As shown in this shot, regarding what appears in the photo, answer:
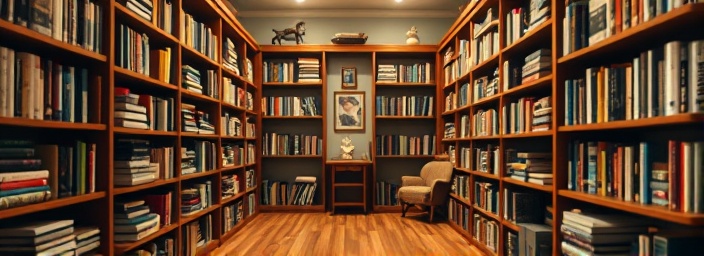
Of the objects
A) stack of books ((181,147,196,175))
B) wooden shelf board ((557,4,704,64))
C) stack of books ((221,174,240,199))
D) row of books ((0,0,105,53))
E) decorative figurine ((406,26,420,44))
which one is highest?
decorative figurine ((406,26,420,44))

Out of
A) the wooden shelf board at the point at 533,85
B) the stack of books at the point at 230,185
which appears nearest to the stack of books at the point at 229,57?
the stack of books at the point at 230,185

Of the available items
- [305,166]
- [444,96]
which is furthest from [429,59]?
[305,166]

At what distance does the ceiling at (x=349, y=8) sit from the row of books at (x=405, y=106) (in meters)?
1.35

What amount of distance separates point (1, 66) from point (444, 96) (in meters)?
4.82

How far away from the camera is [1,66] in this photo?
1518 millimetres

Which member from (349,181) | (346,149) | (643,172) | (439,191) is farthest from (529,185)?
(349,181)

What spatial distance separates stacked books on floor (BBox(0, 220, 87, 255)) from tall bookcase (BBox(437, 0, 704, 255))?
8.60ft

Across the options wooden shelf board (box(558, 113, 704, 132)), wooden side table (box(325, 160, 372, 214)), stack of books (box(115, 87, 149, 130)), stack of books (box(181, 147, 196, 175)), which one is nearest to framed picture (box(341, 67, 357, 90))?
wooden side table (box(325, 160, 372, 214))

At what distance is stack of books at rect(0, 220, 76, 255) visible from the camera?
5.46 feet

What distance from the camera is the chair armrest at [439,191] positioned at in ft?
15.0

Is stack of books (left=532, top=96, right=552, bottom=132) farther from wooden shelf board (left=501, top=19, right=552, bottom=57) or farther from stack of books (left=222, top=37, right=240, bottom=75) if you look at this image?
stack of books (left=222, top=37, right=240, bottom=75)

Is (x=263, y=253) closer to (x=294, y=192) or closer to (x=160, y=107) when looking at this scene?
(x=160, y=107)

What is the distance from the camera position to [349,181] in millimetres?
5758

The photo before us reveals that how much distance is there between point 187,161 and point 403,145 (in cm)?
327
